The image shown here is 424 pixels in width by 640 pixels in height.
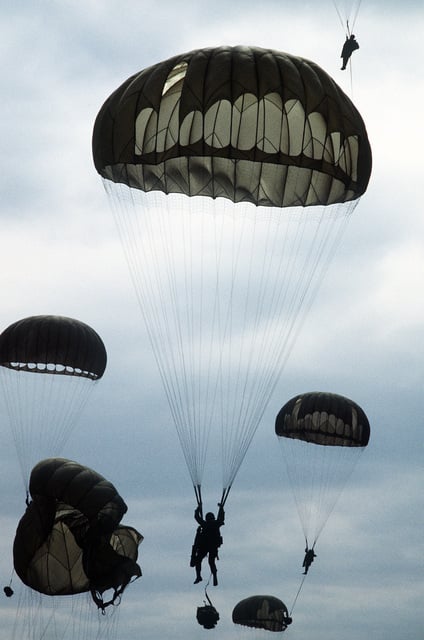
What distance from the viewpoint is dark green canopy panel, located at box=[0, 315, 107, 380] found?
139ft

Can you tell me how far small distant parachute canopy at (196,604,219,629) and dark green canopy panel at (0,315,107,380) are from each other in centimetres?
1377

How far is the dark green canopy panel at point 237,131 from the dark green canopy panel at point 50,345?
1177cm

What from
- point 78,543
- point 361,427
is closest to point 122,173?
point 78,543

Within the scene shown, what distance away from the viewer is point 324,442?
46.8 metres

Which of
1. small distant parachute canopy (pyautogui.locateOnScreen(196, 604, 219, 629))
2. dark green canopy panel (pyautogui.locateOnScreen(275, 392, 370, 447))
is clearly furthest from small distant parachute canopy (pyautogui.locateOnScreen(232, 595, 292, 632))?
small distant parachute canopy (pyautogui.locateOnScreen(196, 604, 219, 629))

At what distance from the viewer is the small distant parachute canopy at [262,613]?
196ft

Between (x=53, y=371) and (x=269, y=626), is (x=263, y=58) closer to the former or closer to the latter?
(x=53, y=371)

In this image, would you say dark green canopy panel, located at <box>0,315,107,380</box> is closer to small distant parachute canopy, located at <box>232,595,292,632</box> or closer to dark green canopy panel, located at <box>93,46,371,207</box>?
dark green canopy panel, located at <box>93,46,371,207</box>

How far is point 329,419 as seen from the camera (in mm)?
44750

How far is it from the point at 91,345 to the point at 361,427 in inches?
342

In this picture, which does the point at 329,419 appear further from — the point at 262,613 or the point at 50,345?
the point at 262,613

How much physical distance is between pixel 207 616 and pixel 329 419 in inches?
616

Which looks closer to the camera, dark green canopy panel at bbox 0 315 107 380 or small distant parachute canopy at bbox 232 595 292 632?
dark green canopy panel at bbox 0 315 107 380

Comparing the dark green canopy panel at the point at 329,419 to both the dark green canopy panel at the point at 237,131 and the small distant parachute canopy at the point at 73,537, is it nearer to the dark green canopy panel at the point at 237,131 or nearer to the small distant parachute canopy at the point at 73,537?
the small distant parachute canopy at the point at 73,537
